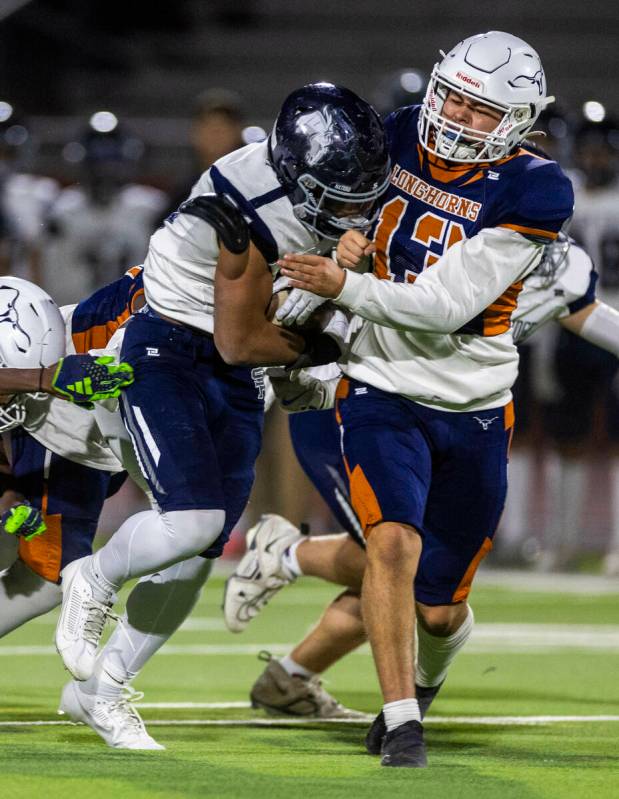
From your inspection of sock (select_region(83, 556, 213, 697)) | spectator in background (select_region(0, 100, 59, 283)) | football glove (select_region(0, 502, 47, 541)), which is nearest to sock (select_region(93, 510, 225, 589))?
sock (select_region(83, 556, 213, 697))

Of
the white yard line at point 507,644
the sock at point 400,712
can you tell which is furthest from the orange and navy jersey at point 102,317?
the white yard line at point 507,644

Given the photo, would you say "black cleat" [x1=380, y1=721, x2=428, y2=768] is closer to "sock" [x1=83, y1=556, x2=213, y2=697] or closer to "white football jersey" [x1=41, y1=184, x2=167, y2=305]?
"sock" [x1=83, y1=556, x2=213, y2=697]

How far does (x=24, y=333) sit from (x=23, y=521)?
20.8 inches

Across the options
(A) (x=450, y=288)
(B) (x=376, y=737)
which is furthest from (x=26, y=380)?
(B) (x=376, y=737)

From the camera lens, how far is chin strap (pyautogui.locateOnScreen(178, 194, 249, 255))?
12.0 feet

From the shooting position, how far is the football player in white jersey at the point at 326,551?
476 centimetres

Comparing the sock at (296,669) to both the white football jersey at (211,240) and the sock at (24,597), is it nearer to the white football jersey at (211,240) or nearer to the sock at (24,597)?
the sock at (24,597)

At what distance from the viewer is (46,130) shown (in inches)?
434

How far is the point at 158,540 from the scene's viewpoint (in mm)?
3707

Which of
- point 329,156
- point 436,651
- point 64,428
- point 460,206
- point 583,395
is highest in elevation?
point 329,156

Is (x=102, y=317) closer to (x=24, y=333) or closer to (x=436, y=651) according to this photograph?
(x=24, y=333)

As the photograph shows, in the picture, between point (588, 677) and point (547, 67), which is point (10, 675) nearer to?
point (588, 677)

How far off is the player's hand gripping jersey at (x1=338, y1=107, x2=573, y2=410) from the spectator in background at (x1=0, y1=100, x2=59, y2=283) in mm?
5293

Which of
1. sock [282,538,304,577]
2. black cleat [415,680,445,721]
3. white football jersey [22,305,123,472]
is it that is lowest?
sock [282,538,304,577]
